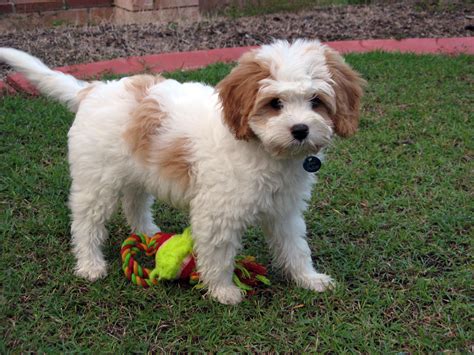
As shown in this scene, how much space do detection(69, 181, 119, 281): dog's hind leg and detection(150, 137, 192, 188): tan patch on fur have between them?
53 centimetres

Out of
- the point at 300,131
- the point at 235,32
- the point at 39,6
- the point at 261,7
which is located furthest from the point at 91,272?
the point at 261,7

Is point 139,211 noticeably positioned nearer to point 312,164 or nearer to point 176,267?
point 176,267

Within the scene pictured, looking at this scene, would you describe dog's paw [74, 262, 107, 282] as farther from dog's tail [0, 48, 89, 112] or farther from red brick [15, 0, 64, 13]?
red brick [15, 0, 64, 13]

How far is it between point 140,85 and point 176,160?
0.65 m

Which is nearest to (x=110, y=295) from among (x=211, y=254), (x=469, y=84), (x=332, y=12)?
(x=211, y=254)

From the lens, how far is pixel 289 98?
10.0 ft

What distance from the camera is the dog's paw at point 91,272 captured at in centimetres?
388

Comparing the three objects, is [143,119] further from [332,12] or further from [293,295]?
[332,12]

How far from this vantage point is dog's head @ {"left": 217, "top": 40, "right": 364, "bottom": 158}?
3.01m

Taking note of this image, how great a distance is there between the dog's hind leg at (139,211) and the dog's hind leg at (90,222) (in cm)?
36

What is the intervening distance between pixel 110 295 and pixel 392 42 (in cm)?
709

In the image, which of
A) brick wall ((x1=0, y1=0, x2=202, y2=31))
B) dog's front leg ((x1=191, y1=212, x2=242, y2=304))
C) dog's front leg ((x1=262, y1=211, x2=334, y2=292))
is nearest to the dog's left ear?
dog's front leg ((x1=262, y1=211, x2=334, y2=292))

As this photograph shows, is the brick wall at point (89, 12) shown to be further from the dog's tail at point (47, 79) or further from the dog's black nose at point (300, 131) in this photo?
the dog's black nose at point (300, 131)

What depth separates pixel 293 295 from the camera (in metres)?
3.70
